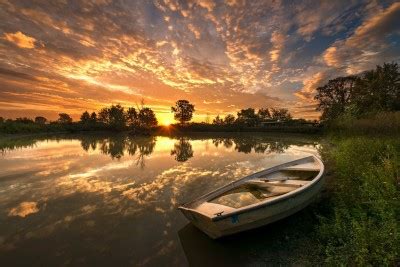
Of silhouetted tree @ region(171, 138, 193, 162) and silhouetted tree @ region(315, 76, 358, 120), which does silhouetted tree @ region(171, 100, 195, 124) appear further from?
silhouetted tree @ region(171, 138, 193, 162)

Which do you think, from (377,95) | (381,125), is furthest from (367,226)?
(377,95)

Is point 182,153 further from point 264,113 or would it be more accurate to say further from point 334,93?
point 264,113

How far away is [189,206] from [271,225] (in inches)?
Answer: 92.1

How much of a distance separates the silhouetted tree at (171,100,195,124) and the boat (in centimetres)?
7895

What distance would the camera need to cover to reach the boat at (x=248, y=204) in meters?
5.20

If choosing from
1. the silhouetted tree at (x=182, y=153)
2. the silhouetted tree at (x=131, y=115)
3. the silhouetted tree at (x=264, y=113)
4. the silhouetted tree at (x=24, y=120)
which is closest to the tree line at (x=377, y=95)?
the silhouetted tree at (x=182, y=153)

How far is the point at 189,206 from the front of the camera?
614 cm

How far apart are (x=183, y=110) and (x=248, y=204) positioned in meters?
81.1

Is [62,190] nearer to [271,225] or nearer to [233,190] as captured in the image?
[233,190]

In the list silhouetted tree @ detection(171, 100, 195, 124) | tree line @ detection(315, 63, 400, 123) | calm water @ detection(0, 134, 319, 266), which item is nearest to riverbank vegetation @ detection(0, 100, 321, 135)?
silhouetted tree @ detection(171, 100, 195, 124)

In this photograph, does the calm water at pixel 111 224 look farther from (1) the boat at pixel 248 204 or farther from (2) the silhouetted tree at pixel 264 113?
(2) the silhouetted tree at pixel 264 113

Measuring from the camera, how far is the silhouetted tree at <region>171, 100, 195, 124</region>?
8681cm

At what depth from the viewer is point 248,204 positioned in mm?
6918

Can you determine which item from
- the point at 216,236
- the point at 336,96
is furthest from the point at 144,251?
the point at 336,96
